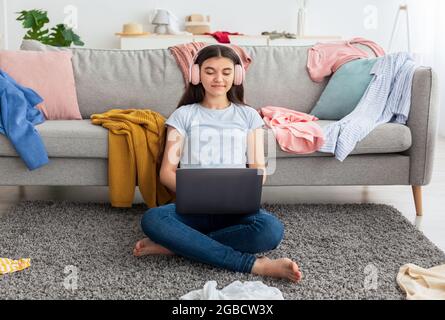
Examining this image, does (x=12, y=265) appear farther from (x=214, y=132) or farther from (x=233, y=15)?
(x=233, y=15)

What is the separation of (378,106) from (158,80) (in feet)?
3.80

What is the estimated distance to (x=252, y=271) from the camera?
199 centimetres

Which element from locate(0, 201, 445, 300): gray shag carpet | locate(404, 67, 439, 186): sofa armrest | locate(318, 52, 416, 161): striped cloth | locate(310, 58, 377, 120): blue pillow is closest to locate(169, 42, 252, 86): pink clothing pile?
locate(310, 58, 377, 120): blue pillow

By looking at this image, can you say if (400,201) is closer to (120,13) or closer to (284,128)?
(284,128)

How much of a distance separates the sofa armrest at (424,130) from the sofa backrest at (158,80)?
646 millimetres

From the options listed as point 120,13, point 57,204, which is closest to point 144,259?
point 57,204

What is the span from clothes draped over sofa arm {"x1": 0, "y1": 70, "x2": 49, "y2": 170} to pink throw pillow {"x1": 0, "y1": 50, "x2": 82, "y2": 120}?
11.1 inches

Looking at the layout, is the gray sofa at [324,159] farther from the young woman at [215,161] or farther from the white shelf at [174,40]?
the white shelf at [174,40]

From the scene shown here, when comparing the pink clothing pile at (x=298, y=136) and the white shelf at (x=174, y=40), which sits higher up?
the white shelf at (x=174, y=40)

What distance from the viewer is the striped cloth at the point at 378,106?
9.01 ft

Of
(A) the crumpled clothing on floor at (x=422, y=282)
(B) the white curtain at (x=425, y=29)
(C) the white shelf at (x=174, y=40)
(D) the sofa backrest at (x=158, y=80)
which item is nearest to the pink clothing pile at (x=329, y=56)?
(D) the sofa backrest at (x=158, y=80)

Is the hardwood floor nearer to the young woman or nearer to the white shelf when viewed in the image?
the young woman

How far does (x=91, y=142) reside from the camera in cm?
273

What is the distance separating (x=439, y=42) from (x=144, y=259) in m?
4.56
